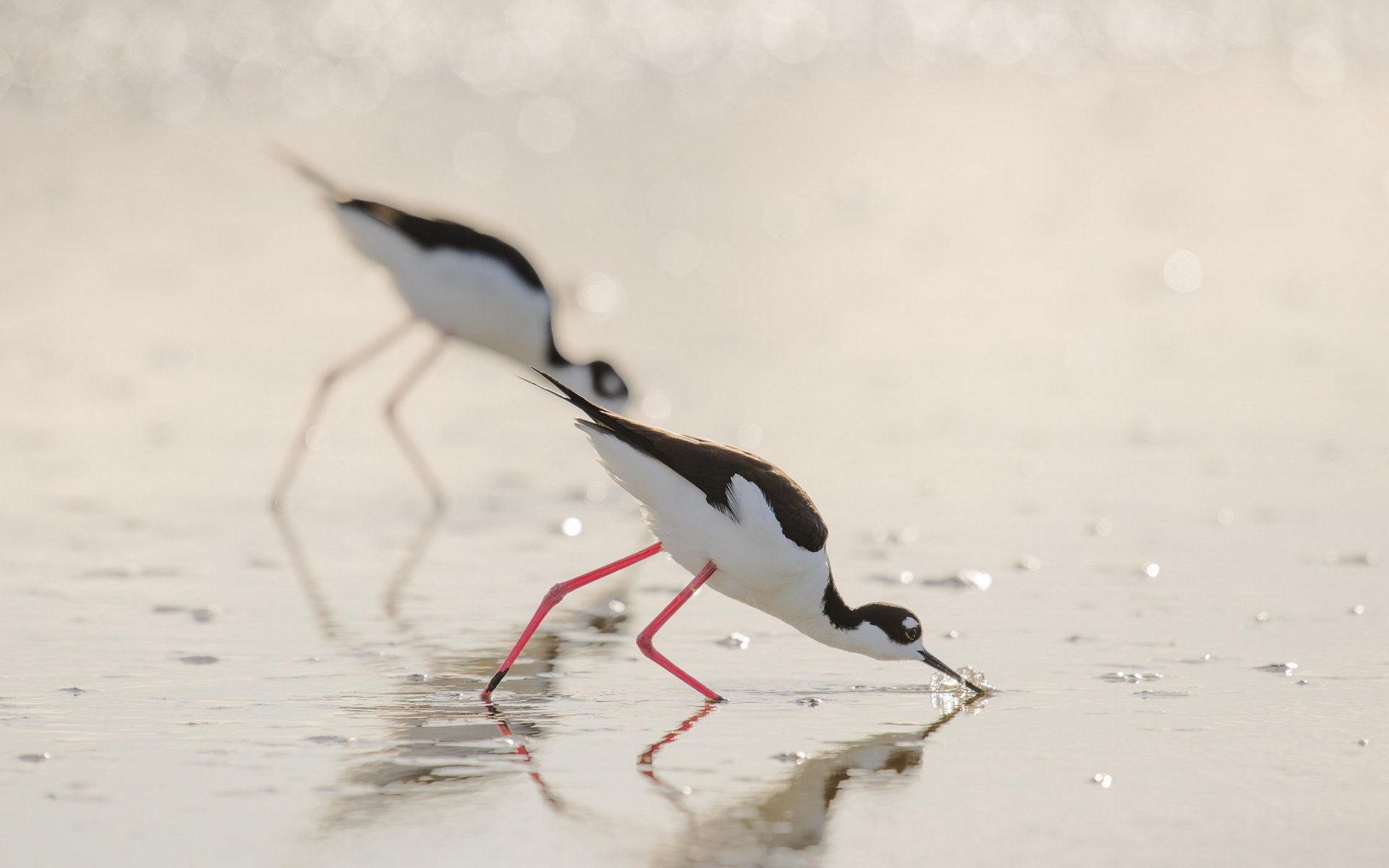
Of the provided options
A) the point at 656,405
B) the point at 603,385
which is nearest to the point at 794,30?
the point at 656,405

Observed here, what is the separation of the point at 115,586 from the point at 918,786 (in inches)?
105

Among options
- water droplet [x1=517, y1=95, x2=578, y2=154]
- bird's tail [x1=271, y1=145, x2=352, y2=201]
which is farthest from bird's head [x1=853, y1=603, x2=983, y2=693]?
water droplet [x1=517, y1=95, x2=578, y2=154]

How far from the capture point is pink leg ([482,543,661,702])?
4.27 m

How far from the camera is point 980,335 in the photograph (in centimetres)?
877

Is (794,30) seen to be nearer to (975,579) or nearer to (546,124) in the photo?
(546,124)

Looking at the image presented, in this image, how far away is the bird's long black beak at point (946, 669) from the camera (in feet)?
14.2

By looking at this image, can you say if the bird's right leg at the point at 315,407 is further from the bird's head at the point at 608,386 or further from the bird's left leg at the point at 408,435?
the bird's head at the point at 608,386

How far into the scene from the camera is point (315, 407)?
7047 mm

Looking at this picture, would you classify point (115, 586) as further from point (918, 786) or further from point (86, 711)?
point (918, 786)

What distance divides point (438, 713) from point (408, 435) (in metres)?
3.49

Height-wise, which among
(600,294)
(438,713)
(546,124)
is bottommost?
(438,713)

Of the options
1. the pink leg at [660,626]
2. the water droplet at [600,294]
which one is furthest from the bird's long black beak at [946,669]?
the water droplet at [600,294]

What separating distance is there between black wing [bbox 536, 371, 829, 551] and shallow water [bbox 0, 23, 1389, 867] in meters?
0.41

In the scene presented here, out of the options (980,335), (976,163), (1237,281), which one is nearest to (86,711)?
(980,335)
